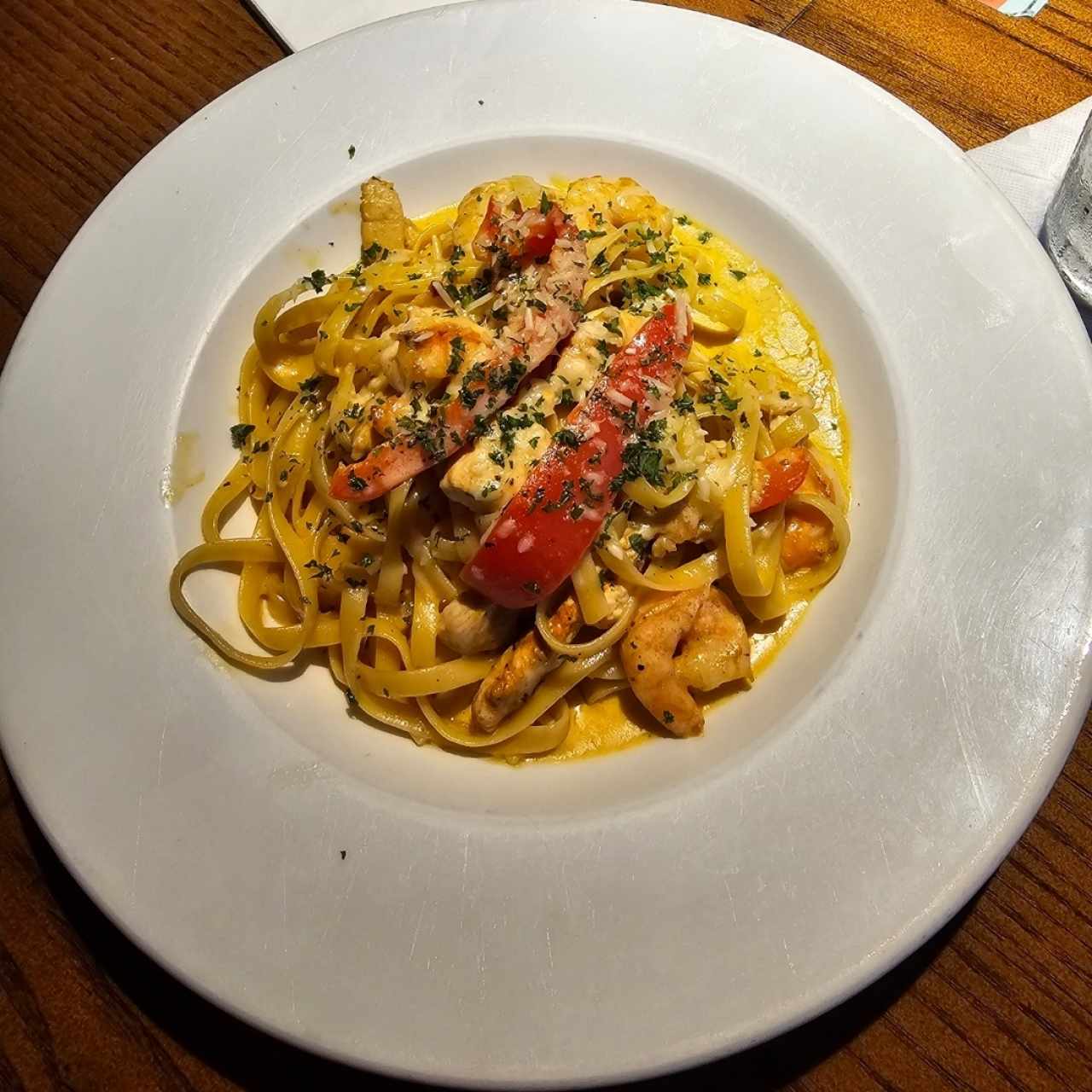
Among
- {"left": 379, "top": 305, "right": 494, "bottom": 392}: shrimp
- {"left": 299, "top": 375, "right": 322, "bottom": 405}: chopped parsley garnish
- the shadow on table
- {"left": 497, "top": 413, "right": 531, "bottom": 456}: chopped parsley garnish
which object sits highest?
{"left": 379, "top": 305, "right": 494, "bottom": 392}: shrimp

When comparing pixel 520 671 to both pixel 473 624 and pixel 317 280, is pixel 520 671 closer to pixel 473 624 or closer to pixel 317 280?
pixel 473 624

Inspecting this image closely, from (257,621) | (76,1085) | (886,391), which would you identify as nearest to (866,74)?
(886,391)

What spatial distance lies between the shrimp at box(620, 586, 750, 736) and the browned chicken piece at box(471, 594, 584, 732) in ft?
0.63

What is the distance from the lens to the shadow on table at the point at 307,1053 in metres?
1.99

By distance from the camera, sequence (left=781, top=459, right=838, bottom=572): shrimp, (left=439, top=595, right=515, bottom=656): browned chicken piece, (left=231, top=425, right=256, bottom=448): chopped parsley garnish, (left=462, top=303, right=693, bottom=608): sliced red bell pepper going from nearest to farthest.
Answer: (left=462, top=303, right=693, bottom=608): sliced red bell pepper, (left=439, top=595, right=515, bottom=656): browned chicken piece, (left=781, top=459, right=838, bottom=572): shrimp, (left=231, top=425, right=256, bottom=448): chopped parsley garnish

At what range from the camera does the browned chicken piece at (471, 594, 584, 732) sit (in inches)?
95.8

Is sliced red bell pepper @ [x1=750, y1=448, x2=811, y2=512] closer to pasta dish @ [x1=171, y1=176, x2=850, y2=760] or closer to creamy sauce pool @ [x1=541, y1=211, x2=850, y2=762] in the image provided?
pasta dish @ [x1=171, y1=176, x2=850, y2=760]

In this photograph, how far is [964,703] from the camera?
201 centimetres

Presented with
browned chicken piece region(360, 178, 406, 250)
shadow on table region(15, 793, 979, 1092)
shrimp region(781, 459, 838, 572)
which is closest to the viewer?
shadow on table region(15, 793, 979, 1092)

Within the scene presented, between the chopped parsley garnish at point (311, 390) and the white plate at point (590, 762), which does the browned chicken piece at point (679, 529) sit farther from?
the chopped parsley garnish at point (311, 390)

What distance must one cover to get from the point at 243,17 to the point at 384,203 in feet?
5.17

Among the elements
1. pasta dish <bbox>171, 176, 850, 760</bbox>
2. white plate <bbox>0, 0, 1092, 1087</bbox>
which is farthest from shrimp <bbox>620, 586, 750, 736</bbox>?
white plate <bbox>0, 0, 1092, 1087</bbox>

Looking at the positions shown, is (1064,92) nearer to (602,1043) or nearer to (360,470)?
(360,470)

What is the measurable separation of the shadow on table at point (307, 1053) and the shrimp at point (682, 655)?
781 millimetres
